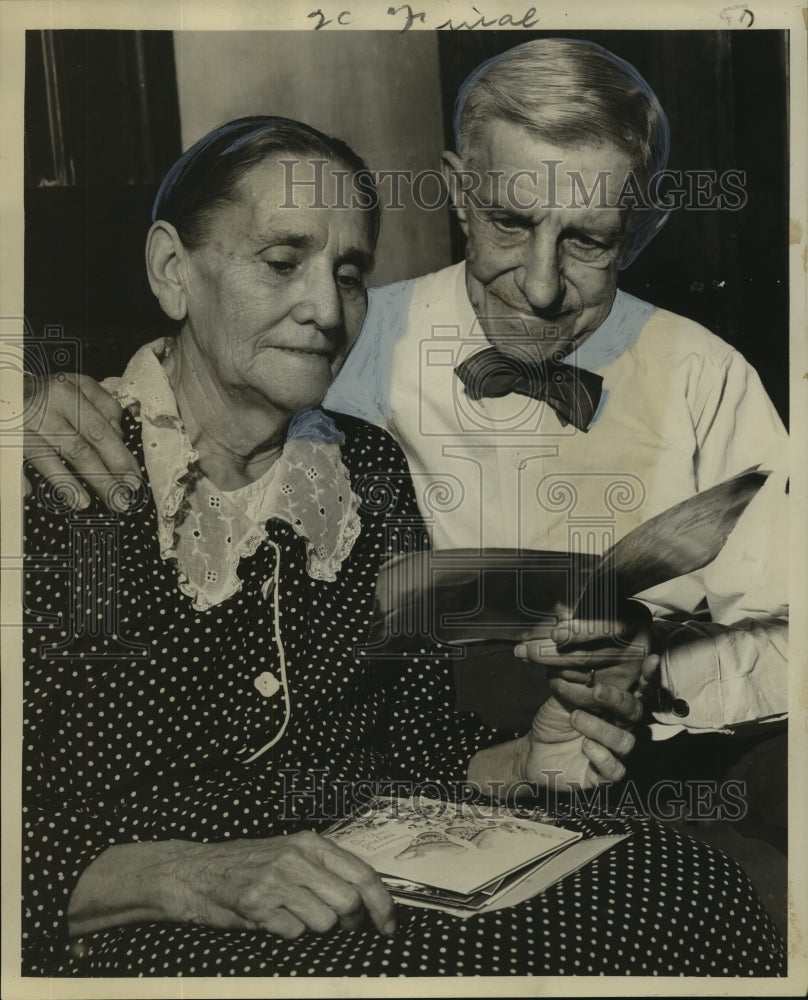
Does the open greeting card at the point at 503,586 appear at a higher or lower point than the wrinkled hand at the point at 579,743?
higher

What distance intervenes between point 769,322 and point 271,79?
123 cm

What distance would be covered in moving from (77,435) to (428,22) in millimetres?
1194

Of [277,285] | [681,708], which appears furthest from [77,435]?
[681,708]

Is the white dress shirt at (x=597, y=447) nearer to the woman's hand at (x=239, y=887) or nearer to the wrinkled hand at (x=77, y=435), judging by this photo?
the wrinkled hand at (x=77, y=435)

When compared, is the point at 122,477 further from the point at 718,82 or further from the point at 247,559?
the point at 718,82

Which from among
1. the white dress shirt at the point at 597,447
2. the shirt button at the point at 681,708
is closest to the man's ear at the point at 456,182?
the white dress shirt at the point at 597,447

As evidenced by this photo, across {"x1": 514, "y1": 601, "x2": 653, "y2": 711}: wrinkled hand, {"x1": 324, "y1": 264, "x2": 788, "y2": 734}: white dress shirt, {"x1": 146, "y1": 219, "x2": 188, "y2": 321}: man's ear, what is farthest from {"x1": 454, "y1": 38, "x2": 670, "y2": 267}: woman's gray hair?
{"x1": 514, "y1": 601, "x2": 653, "y2": 711}: wrinkled hand

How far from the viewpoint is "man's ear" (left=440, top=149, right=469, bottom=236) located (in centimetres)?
246

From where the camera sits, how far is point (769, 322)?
2.52 m

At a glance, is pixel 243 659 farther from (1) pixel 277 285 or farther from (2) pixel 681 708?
(2) pixel 681 708

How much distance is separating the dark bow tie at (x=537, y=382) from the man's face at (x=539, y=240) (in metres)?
0.03

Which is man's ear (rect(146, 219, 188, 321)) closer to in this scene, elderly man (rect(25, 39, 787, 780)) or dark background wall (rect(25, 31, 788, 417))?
dark background wall (rect(25, 31, 788, 417))

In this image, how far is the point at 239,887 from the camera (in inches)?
89.7

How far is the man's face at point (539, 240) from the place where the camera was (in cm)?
243
